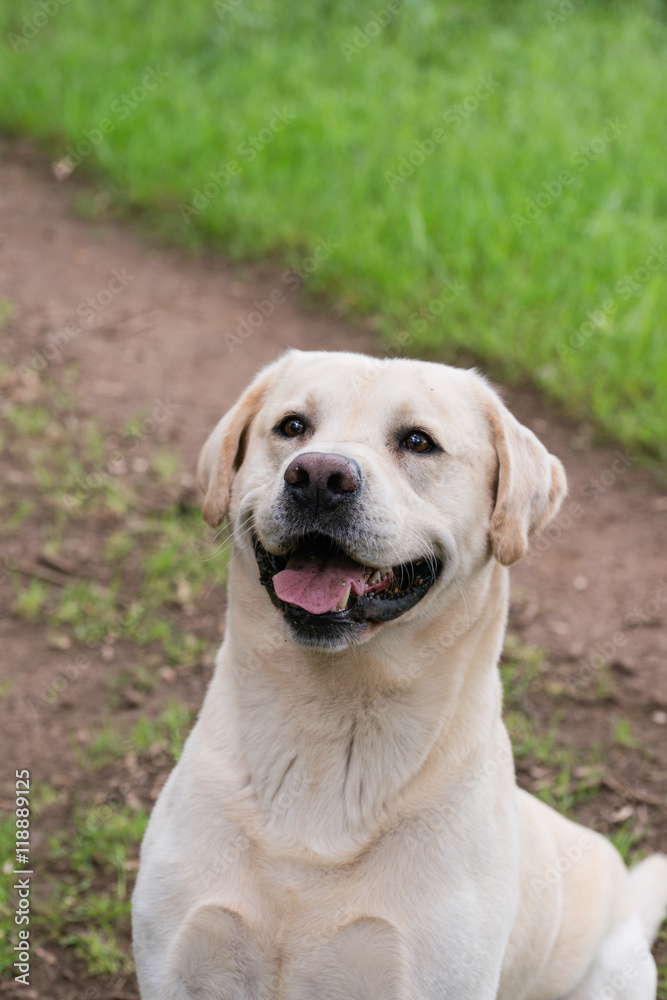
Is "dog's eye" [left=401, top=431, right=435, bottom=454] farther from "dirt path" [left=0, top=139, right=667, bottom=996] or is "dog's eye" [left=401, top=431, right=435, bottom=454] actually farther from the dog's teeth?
"dirt path" [left=0, top=139, right=667, bottom=996]

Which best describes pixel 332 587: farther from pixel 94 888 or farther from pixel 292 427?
pixel 94 888

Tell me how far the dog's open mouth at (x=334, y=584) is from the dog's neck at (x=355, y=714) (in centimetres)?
9

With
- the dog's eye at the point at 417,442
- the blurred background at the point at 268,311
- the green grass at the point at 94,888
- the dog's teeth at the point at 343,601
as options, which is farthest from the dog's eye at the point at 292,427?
the green grass at the point at 94,888

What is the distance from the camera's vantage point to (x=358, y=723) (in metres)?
2.72

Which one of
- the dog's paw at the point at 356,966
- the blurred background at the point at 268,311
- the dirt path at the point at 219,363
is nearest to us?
the dog's paw at the point at 356,966

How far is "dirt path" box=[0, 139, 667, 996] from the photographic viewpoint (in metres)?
4.79

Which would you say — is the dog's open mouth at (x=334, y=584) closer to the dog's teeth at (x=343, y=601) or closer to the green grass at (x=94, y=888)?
the dog's teeth at (x=343, y=601)

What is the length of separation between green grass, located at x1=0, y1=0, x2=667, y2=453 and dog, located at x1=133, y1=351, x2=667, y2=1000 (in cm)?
330

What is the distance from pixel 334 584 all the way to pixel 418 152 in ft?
18.7

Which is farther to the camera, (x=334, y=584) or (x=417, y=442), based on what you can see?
(x=417, y=442)

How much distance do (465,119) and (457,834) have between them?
6.59m

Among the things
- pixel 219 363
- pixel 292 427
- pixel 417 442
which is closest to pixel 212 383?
pixel 219 363

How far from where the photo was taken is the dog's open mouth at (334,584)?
2555mm

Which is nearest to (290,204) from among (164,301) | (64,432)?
(164,301)
